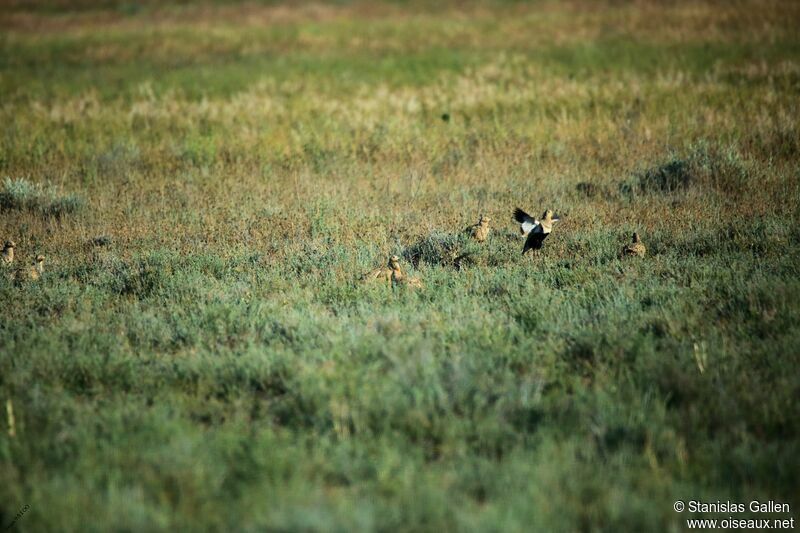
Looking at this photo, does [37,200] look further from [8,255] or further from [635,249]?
[635,249]

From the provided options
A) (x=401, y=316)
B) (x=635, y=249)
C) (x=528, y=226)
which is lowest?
(x=401, y=316)

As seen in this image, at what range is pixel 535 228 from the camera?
26.5 feet

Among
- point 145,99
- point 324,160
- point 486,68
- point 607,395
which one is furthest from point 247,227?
point 486,68

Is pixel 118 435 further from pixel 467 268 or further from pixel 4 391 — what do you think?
pixel 467 268

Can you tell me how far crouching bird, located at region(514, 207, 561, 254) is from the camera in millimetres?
7988

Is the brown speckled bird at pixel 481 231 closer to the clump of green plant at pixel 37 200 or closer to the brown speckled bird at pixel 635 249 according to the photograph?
the brown speckled bird at pixel 635 249

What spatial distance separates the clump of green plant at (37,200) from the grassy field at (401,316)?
1.6 inches

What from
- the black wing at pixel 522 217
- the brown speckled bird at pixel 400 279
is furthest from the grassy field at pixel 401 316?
the black wing at pixel 522 217

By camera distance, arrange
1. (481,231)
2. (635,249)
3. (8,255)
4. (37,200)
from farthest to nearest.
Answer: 1. (37,200)
2. (481,231)
3. (8,255)
4. (635,249)

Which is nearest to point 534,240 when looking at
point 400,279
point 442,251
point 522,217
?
point 522,217

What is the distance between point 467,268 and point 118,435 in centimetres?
419

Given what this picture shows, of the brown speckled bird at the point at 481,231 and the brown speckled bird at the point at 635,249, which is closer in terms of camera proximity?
the brown speckled bird at the point at 635,249

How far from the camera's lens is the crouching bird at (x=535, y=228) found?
7988mm

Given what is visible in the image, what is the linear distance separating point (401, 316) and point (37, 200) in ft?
23.3
